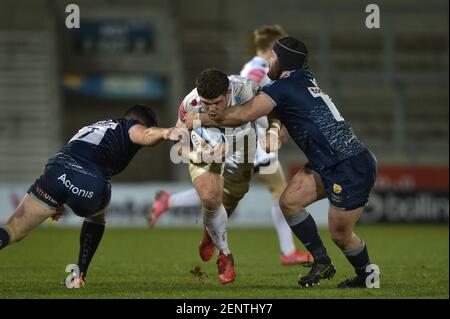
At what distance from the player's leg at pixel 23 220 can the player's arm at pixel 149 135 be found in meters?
0.87

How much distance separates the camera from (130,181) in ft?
76.9

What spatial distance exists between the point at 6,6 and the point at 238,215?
8.82 m

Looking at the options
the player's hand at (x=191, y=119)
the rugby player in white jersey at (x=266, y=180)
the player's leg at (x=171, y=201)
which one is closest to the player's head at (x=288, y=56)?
the player's hand at (x=191, y=119)

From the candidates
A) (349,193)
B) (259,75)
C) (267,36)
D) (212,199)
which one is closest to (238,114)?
(212,199)

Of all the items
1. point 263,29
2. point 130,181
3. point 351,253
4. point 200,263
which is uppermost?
point 263,29

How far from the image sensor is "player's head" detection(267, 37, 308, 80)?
7863mm

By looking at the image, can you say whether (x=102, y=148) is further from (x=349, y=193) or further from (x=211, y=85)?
(x=349, y=193)

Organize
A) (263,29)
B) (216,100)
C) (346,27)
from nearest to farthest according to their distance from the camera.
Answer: (216,100) → (263,29) → (346,27)

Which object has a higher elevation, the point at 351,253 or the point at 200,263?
the point at 351,253

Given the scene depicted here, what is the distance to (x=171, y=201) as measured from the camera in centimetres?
1085

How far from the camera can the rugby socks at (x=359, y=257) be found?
7.81 m

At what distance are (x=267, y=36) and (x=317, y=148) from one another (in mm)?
3380

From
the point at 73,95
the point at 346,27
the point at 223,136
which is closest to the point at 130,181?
the point at 73,95

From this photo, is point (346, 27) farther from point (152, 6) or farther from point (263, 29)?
point (263, 29)
